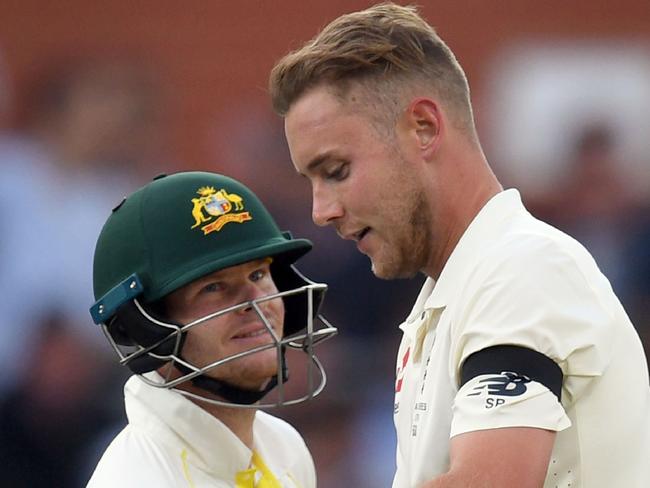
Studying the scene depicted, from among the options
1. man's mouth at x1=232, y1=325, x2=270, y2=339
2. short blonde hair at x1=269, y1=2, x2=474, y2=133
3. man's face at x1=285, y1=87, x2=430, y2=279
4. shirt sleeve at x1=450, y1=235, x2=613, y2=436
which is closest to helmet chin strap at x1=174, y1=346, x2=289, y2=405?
man's mouth at x1=232, y1=325, x2=270, y2=339

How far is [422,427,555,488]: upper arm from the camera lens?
1.75 meters

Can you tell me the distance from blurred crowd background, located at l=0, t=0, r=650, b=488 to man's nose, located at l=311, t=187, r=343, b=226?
2.49 metres

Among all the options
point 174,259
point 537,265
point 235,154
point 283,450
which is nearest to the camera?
point 537,265

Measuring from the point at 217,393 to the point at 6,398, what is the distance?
2.37 m

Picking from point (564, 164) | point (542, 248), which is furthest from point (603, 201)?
point (542, 248)

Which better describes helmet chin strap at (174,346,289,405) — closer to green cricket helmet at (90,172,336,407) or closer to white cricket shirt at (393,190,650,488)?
green cricket helmet at (90,172,336,407)

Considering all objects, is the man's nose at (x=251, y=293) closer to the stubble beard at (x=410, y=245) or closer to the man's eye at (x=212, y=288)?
the man's eye at (x=212, y=288)

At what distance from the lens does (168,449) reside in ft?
7.89

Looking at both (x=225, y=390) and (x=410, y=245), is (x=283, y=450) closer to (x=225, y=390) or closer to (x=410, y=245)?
(x=225, y=390)

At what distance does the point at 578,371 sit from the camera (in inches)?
73.5

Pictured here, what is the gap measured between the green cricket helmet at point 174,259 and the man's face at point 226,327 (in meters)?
0.02

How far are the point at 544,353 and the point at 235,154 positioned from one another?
3.39 metres

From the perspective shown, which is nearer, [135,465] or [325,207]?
[325,207]

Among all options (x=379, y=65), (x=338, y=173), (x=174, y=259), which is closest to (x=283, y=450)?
(x=174, y=259)
